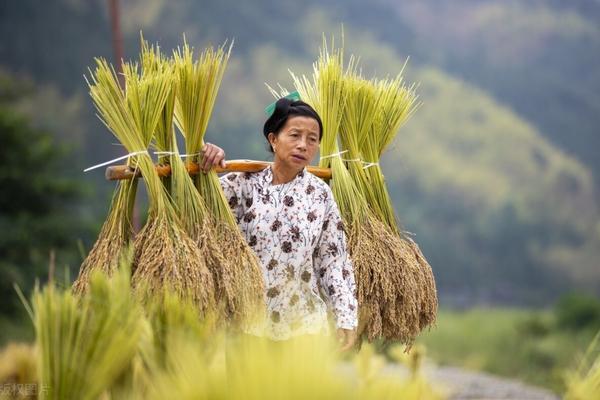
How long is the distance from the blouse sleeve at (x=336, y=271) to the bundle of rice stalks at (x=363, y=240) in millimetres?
379

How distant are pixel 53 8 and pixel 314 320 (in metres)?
34.2

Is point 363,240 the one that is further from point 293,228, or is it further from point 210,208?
point 210,208

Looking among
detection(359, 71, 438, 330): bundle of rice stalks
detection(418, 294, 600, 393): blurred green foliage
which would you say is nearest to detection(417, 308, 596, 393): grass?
detection(418, 294, 600, 393): blurred green foliage

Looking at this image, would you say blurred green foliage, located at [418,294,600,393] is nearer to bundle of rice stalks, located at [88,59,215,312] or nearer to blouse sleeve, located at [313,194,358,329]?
blouse sleeve, located at [313,194,358,329]

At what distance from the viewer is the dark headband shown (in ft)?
12.4

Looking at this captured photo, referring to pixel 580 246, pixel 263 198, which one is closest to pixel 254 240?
pixel 263 198

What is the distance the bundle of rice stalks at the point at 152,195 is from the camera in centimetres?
346

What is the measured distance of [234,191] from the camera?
12.8 ft

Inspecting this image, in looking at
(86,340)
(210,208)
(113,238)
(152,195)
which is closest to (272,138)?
(210,208)

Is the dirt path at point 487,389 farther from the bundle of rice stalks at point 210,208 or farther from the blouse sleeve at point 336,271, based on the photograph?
the bundle of rice stalks at point 210,208

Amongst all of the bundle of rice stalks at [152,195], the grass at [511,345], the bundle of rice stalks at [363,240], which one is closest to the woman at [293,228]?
the bundle of rice stalks at [152,195]

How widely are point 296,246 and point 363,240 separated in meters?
0.68

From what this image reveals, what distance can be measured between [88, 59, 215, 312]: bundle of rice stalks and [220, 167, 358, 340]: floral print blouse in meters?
0.29

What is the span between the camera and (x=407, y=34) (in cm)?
3662
